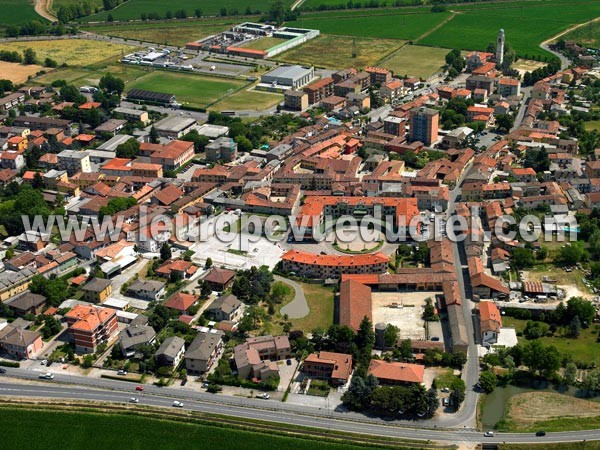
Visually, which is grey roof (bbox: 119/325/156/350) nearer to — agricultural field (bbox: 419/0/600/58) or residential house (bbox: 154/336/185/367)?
residential house (bbox: 154/336/185/367)

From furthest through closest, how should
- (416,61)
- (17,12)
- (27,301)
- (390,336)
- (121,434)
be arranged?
(17,12) → (416,61) → (27,301) → (390,336) → (121,434)

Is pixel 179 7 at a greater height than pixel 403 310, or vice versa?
pixel 179 7

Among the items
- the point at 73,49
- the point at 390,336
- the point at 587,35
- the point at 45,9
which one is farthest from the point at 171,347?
the point at 45,9

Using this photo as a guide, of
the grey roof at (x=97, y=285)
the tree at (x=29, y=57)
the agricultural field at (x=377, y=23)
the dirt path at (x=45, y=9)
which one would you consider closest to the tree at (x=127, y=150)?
the grey roof at (x=97, y=285)

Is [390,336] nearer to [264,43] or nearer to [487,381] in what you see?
[487,381]

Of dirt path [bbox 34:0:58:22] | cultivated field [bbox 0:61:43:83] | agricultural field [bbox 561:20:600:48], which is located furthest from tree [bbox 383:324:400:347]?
dirt path [bbox 34:0:58:22]
